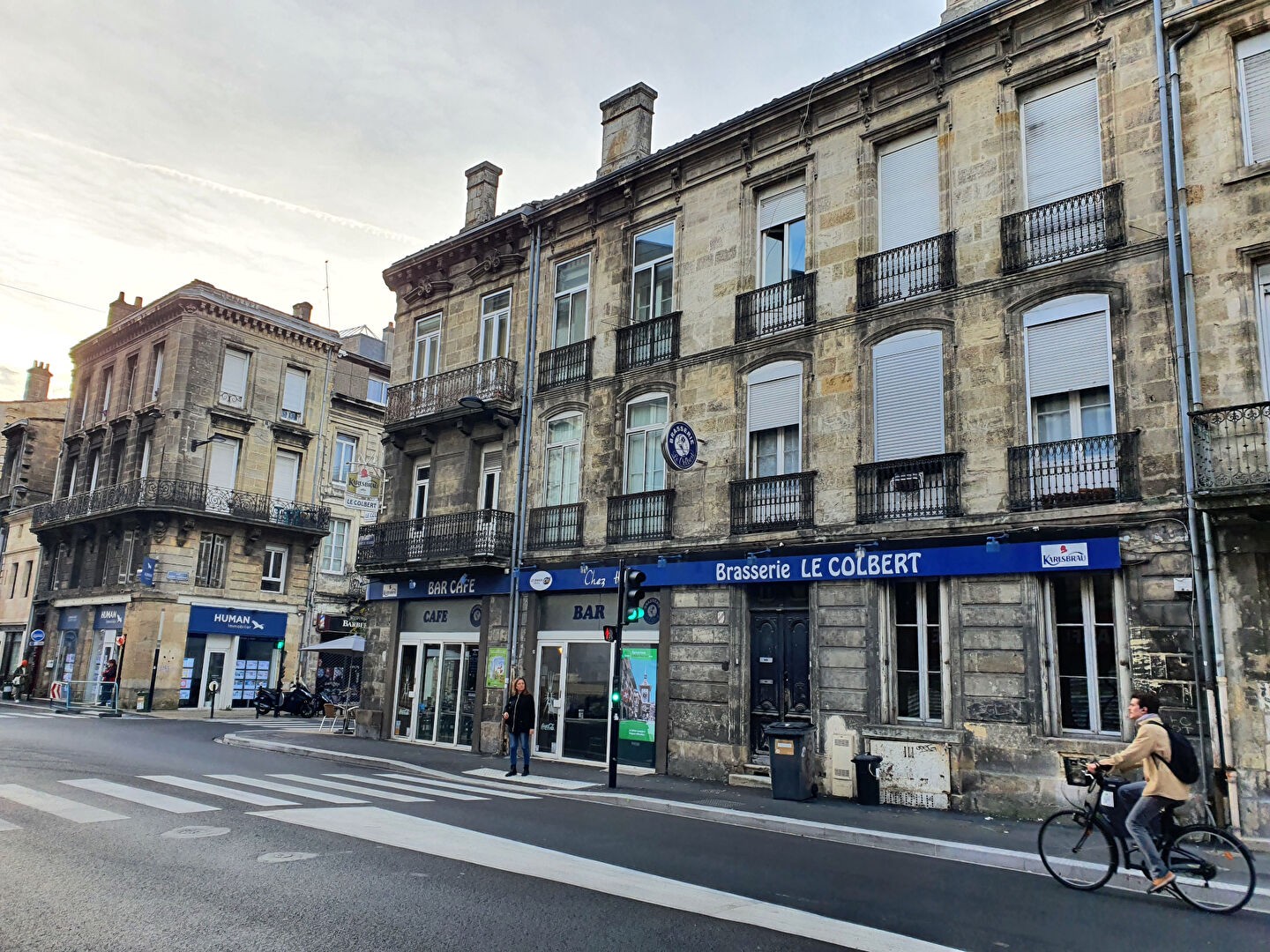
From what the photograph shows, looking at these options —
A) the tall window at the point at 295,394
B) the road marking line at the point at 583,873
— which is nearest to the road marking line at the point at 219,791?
the road marking line at the point at 583,873

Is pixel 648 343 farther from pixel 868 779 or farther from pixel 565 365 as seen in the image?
A: pixel 868 779

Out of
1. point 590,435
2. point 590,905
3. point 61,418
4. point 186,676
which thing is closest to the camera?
point 590,905

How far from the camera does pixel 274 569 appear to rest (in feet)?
119

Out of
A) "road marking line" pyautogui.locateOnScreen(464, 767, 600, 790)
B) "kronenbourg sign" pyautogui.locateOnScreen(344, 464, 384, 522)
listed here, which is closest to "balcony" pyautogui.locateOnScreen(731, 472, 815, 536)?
"road marking line" pyautogui.locateOnScreen(464, 767, 600, 790)

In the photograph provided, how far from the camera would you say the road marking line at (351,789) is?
11625 millimetres

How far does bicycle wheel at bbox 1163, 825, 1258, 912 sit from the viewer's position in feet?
23.7

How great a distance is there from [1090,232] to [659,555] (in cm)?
886

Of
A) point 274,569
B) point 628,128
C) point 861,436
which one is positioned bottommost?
point 274,569

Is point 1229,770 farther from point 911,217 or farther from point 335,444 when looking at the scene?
point 335,444

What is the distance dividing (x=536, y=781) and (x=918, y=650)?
21.4 ft

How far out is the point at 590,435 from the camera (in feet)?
63.1

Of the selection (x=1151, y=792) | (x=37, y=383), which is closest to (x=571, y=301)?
(x=1151, y=792)

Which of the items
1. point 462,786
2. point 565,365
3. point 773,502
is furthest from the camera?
point 565,365

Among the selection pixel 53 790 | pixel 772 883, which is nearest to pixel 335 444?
pixel 53 790
